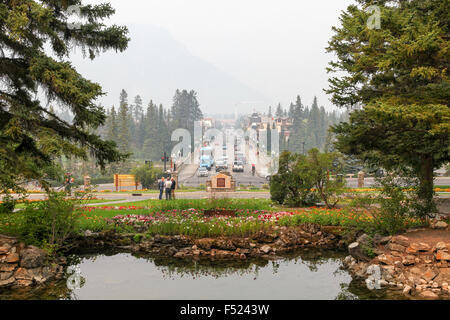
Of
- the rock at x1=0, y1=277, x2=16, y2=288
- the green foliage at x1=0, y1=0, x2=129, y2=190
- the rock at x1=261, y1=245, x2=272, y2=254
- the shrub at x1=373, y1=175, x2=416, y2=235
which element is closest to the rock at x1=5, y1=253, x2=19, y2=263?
the rock at x1=0, y1=277, x2=16, y2=288

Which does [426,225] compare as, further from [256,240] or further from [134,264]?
[134,264]

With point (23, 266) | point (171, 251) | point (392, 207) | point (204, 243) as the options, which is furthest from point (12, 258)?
point (392, 207)

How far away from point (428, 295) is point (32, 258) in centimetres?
1008

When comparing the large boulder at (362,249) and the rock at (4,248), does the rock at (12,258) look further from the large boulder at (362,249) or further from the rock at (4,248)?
the large boulder at (362,249)

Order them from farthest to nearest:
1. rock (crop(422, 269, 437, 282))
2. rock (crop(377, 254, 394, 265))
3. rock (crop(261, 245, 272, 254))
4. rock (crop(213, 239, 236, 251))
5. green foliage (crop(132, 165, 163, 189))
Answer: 1. green foliage (crop(132, 165, 163, 189))
2. rock (crop(261, 245, 272, 254))
3. rock (crop(213, 239, 236, 251))
4. rock (crop(377, 254, 394, 265))
5. rock (crop(422, 269, 437, 282))

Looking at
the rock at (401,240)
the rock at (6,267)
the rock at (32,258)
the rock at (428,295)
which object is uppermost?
the rock at (401,240)

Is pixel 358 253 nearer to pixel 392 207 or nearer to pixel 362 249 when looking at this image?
pixel 362 249

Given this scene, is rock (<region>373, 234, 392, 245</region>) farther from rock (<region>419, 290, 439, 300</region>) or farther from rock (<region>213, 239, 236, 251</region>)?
rock (<region>213, 239, 236, 251</region>)

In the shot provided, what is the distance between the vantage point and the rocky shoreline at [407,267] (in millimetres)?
8625

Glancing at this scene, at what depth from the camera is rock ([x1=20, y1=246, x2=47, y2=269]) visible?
9.45 m

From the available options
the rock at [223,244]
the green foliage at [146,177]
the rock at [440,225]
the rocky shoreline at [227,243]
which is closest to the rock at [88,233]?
the rocky shoreline at [227,243]

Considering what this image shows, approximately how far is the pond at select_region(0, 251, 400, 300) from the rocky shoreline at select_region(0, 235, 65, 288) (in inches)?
16.6

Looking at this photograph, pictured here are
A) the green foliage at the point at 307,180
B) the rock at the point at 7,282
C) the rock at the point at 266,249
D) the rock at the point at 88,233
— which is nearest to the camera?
the rock at the point at 7,282

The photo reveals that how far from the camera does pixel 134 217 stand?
1477 cm
